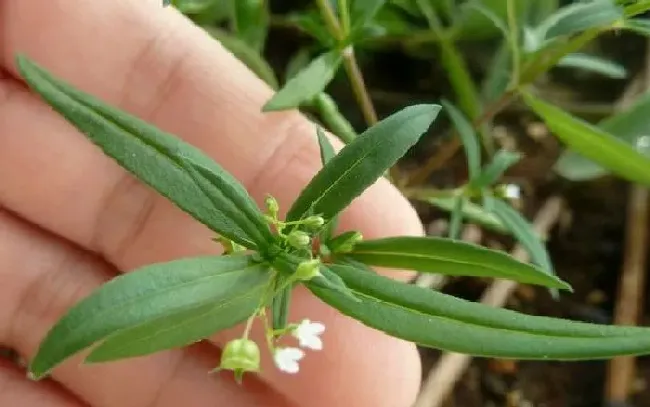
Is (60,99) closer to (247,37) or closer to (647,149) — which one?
(247,37)

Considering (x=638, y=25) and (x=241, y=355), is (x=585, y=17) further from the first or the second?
(x=241, y=355)

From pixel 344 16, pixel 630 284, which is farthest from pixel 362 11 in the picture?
pixel 630 284

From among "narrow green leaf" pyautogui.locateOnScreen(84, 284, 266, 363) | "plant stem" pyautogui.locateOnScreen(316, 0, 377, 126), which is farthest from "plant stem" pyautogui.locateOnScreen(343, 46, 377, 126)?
"narrow green leaf" pyautogui.locateOnScreen(84, 284, 266, 363)

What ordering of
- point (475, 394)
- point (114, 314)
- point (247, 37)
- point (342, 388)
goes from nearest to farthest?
point (114, 314)
point (342, 388)
point (247, 37)
point (475, 394)

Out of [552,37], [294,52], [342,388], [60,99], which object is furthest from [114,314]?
[294,52]

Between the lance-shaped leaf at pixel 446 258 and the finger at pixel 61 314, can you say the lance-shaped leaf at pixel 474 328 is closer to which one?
the lance-shaped leaf at pixel 446 258

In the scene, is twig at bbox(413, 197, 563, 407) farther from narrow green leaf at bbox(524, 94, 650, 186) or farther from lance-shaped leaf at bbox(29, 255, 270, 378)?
lance-shaped leaf at bbox(29, 255, 270, 378)
